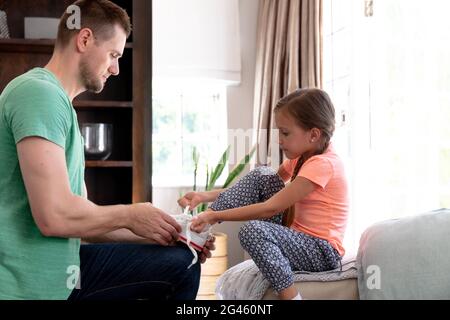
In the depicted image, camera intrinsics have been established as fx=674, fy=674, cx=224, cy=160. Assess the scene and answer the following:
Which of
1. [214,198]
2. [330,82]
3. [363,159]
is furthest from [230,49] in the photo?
[214,198]

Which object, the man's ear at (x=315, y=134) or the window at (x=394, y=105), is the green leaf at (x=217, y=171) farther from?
the man's ear at (x=315, y=134)

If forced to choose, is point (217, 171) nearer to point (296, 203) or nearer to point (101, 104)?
point (101, 104)

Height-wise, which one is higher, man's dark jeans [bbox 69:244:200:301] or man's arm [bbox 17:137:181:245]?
man's arm [bbox 17:137:181:245]

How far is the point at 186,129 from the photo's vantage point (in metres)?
4.65

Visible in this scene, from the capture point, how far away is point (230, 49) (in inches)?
175

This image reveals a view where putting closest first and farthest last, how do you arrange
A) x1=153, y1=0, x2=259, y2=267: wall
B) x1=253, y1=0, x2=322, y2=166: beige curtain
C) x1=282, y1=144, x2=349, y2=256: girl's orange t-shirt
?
x1=282, y1=144, x2=349, y2=256: girl's orange t-shirt < x1=253, y1=0, x2=322, y2=166: beige curtain < x1=153, y1=0, x2=259, y2=267: wall

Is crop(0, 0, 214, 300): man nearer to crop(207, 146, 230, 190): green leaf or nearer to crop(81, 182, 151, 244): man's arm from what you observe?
crop(81, 182, 151, 244): man's arm

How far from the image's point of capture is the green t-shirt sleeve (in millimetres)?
1558

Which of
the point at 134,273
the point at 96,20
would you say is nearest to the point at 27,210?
the point at 134,273

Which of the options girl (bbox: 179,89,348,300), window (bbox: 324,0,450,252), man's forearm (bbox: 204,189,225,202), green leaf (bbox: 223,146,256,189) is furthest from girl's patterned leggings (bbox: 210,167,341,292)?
green leaf (bbox: 223,146,256,189)

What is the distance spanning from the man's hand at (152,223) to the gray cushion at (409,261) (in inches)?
26.1

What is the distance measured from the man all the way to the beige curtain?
6.24ft

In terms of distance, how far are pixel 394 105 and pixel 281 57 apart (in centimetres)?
91

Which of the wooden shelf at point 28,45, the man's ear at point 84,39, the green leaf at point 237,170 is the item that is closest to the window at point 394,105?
the green leaf at point 237,170
